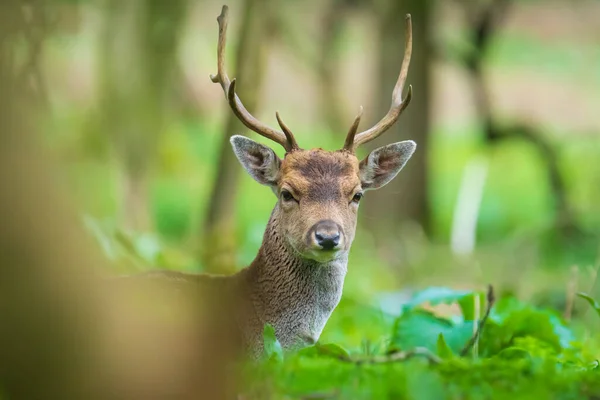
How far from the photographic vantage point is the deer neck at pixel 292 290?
625cm

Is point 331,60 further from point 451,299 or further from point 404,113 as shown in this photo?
point 451,299

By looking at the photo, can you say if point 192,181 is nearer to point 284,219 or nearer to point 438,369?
point 284,219

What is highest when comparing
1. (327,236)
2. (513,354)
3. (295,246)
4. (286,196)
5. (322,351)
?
(286,196)

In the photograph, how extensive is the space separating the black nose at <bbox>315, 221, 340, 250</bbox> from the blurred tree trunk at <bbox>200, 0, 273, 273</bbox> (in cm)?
385

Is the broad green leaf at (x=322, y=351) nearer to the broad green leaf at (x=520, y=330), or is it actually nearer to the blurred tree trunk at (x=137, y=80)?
the broad green leaf at (x=520, y=330)

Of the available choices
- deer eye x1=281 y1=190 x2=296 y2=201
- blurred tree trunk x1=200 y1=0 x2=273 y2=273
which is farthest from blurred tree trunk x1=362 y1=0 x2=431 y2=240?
deer eye x1=281 y1=190 x2=296 y2=201

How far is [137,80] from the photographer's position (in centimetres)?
1245

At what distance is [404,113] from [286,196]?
8.58 meters

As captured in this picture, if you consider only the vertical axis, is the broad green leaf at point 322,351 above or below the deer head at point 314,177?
below

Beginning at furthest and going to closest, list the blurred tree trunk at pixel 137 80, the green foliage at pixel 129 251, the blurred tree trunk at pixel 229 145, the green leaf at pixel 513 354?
1. the blurred tree trunk at pixel 137 80
2. the blurred tree trunk at pixel 229 145
3. the green foliage at pixel 129 251
4. the green leaf at pixel 513 354

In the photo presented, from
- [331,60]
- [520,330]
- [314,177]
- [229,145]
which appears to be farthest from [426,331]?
[331,60]

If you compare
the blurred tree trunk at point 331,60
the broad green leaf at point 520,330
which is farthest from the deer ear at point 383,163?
the blurred tree trunk at point 331,60

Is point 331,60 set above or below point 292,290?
above

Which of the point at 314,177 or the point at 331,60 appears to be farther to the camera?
the point at 331,60
